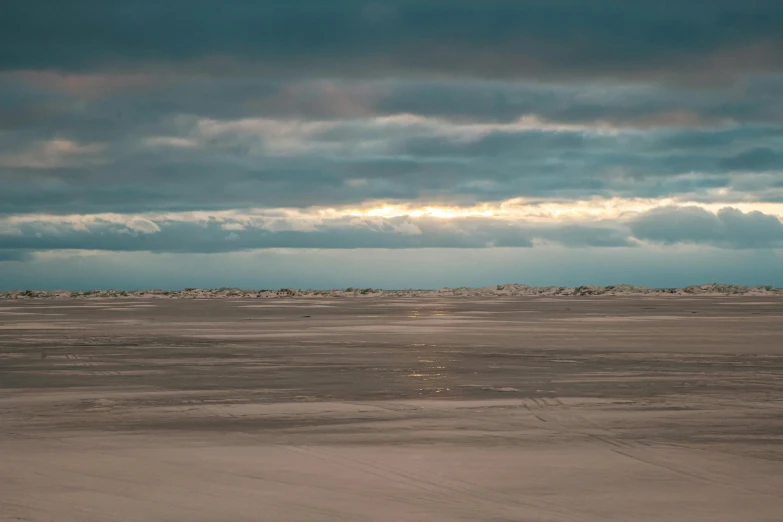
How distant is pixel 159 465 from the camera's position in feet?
37.5

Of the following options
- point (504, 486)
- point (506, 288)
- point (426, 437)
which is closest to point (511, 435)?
point (426, 437)

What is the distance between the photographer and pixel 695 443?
12789 millimetres

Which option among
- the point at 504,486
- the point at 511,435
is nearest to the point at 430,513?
the point at 504,486

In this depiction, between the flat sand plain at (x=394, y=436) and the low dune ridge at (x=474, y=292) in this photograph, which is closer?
the flat sand plain at (x=394, y=436)

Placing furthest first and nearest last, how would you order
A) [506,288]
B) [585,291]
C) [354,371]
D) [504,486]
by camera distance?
1. [506,288]
2. [585,291]
3. [354,371]
4. [504,486]

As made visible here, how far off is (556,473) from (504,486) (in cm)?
90

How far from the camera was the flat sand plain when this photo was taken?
31.1 feet

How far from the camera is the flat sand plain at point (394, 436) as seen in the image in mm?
9484

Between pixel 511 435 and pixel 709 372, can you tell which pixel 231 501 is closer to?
pixel 511 435

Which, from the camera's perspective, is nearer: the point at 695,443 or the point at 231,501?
the point at 231,501

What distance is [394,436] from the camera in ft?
44.4

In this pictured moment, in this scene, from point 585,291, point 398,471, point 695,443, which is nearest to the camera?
point 398,471

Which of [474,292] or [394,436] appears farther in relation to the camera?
[474,292]

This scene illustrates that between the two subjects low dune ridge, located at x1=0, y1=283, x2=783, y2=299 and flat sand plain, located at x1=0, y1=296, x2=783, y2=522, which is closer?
flat sand plain, located at x1=0, y1=296, x2=783, y2=522
